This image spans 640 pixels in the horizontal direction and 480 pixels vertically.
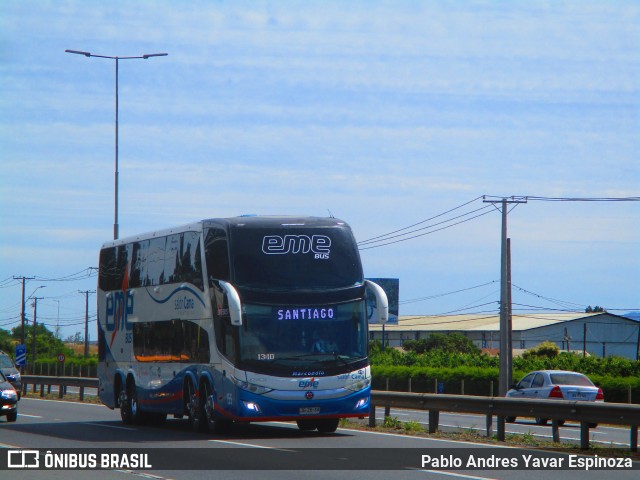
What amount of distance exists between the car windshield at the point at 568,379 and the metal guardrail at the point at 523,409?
8.49 m

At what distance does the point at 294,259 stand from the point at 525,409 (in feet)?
16.5

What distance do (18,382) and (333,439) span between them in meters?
21.4

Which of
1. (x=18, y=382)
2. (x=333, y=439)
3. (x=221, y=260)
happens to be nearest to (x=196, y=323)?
(x=221, y=260)

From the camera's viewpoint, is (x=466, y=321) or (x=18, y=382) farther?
(x=466, y=321)

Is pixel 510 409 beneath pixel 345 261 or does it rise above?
beneath

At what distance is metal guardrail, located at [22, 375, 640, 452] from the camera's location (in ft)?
59.5

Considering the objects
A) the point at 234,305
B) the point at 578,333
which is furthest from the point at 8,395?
the point at 578,333

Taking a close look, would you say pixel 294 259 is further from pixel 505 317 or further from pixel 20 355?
pixel 20 355

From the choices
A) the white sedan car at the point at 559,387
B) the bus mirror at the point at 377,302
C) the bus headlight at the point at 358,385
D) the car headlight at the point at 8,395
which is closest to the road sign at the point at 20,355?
the white sedan car at the point at 559,387

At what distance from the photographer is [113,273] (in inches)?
1136

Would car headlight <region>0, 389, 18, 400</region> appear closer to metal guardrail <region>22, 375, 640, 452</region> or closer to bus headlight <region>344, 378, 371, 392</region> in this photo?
metal guardrail <region>22, 375, 640, 452</region>

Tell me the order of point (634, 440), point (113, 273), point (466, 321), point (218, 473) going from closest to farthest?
point (218, 473)
point (634, 440)
point (113, 273)
point (466, 321)

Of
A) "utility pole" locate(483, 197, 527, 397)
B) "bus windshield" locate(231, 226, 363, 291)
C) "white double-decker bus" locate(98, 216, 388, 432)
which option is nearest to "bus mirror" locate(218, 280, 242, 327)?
"white double-decker bus" locate(98, 216, 388, 432)

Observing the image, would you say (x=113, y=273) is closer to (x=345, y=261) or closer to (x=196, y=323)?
(x=196, y=323)
